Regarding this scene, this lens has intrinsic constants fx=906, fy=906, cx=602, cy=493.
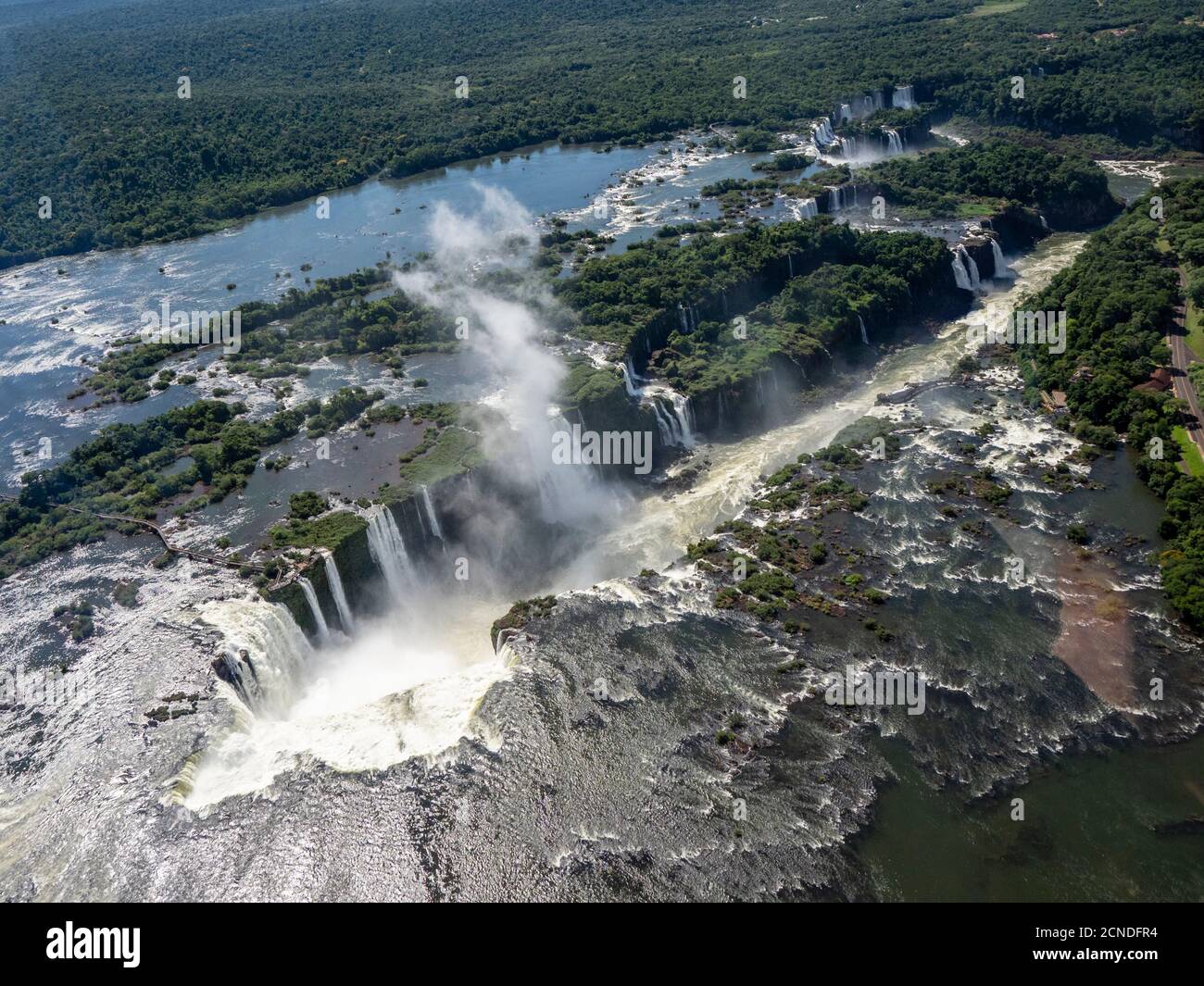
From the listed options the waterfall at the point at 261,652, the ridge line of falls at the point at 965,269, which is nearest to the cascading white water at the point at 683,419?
the waterfall at the point at 261,652

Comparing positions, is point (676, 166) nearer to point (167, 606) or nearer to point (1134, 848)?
point (167, 606)

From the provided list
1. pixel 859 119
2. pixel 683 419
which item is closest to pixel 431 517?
pixel 683 419

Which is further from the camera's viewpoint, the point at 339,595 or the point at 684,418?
the point at 684,418

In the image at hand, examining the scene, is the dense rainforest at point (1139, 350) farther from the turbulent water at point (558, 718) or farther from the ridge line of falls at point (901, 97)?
the ridge line of falls at point (901, 97)

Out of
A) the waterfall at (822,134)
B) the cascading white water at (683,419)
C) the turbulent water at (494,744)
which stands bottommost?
the turbulent water at (494,744)

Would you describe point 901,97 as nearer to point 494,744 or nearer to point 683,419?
point 683,419
